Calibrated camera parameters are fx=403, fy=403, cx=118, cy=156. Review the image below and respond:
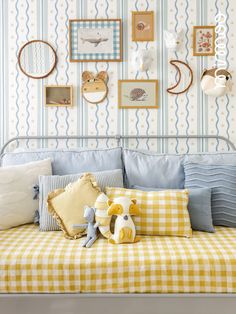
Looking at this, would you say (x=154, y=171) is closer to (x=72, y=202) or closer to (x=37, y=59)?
(x=72, y=202)

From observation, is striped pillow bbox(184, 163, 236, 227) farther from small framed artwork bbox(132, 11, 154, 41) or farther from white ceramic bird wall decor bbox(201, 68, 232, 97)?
small framed artwork bbox(132, 11, 154, 41)

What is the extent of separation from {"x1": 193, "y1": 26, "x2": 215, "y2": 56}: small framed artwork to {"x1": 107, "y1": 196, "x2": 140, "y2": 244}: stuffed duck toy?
1.27 metres

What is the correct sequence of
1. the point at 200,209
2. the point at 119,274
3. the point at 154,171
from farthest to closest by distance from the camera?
the point at 154,171
the point at 200,209
the point at 119,274

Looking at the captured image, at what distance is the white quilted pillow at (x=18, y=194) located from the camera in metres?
2.23

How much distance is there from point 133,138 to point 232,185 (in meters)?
0.82

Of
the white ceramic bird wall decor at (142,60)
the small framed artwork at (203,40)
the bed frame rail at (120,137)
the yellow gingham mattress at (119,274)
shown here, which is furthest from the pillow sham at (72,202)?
the small framed artwork at (203,40)

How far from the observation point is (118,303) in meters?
1.78

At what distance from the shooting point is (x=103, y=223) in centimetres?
208

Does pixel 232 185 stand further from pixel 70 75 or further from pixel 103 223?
pixel 70 75

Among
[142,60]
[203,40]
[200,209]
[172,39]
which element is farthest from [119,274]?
[203,40]

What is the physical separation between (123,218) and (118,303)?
0.43 meters

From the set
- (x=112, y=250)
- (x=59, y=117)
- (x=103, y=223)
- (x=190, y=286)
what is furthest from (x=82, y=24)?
(x=190, y=286)

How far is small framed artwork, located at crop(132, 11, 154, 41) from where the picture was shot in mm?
2770

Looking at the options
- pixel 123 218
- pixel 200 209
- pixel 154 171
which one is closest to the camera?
pixel 123 218
